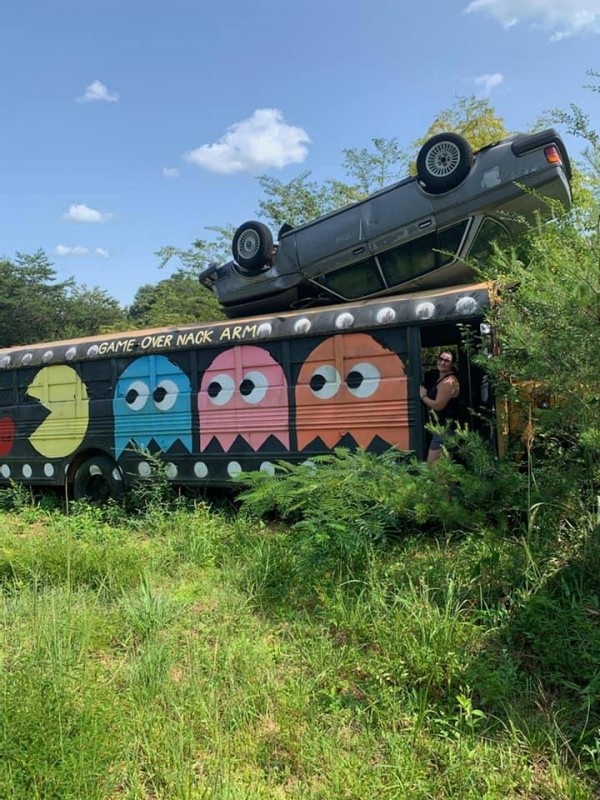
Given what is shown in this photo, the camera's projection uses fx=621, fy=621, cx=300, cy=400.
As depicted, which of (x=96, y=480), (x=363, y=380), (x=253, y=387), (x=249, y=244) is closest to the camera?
(x=363, y=380)

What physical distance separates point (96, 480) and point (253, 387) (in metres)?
2.98

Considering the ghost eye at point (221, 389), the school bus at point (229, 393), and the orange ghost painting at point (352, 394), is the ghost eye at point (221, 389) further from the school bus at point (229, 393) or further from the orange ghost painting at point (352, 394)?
the orange ghost painting at point (352, 394)

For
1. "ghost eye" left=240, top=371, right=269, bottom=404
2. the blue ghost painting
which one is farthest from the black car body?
the blue ghost painting

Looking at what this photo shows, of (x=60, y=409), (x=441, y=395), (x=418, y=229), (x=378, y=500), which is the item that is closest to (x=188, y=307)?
(x=60, y=409)

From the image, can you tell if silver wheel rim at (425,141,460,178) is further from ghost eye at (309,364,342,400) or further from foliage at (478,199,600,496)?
foliage at (478,199,600,496)

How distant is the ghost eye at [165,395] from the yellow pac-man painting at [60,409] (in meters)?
1.23

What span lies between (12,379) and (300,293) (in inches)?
175

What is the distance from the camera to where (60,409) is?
8273 mm

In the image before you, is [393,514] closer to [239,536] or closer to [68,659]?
[239,536]

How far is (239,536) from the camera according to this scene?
17.6 ft

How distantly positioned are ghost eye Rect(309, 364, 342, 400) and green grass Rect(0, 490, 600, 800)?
72.0 inches

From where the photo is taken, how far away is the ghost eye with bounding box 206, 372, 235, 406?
676cm

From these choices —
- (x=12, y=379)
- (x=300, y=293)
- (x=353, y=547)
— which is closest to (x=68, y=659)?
(x=353, y=547)

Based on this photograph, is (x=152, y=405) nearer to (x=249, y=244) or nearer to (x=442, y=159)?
(x=249, y=244)
